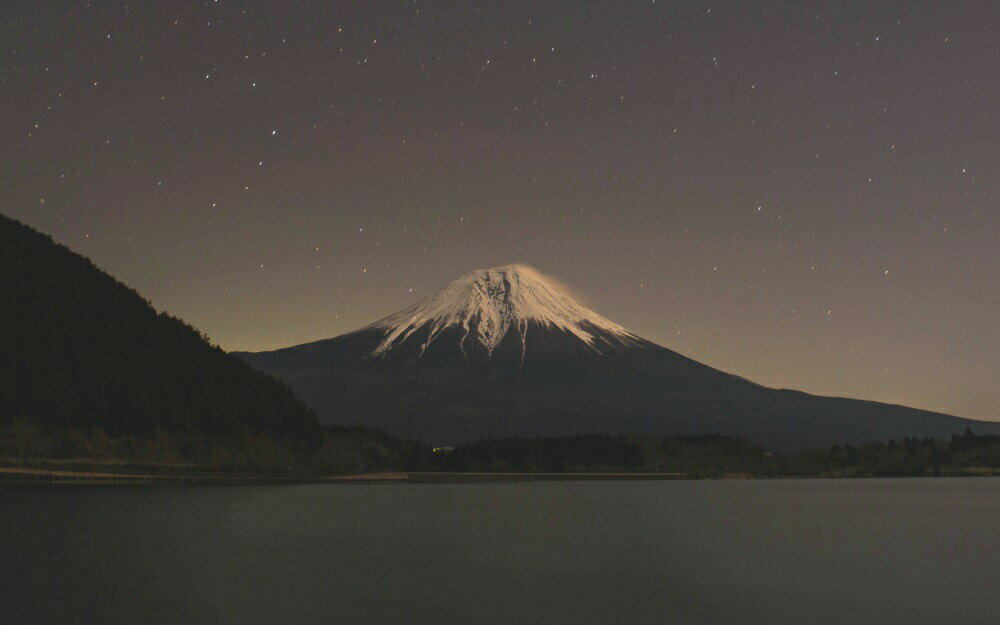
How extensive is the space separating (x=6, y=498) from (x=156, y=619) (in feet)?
204

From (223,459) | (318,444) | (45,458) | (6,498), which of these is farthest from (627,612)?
(318,444)

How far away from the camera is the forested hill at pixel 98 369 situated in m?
155

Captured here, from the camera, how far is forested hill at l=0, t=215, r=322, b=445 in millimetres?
154875

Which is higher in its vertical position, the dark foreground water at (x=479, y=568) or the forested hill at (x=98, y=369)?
the forested hill at (x=98, y=369)

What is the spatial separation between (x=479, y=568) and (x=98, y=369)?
138673 millimetres

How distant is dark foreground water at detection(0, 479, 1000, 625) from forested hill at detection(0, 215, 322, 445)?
3201 inches

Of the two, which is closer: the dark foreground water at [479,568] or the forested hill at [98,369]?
the dark foreground water at [479,568]

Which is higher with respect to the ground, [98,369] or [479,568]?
[98,369]

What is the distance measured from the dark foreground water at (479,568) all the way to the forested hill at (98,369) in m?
81.3

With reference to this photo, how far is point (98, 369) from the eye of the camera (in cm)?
16488

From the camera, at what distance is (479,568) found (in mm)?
42562

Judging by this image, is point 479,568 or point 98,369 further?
point 98,369

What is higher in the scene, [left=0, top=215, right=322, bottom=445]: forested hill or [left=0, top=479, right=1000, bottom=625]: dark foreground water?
[left=0, top=215, right=322, bottom=445]: forested hill

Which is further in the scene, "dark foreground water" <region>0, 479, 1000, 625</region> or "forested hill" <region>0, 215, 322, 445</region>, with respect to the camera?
"forested hill" <region>0, 215, 322, 445</region>
